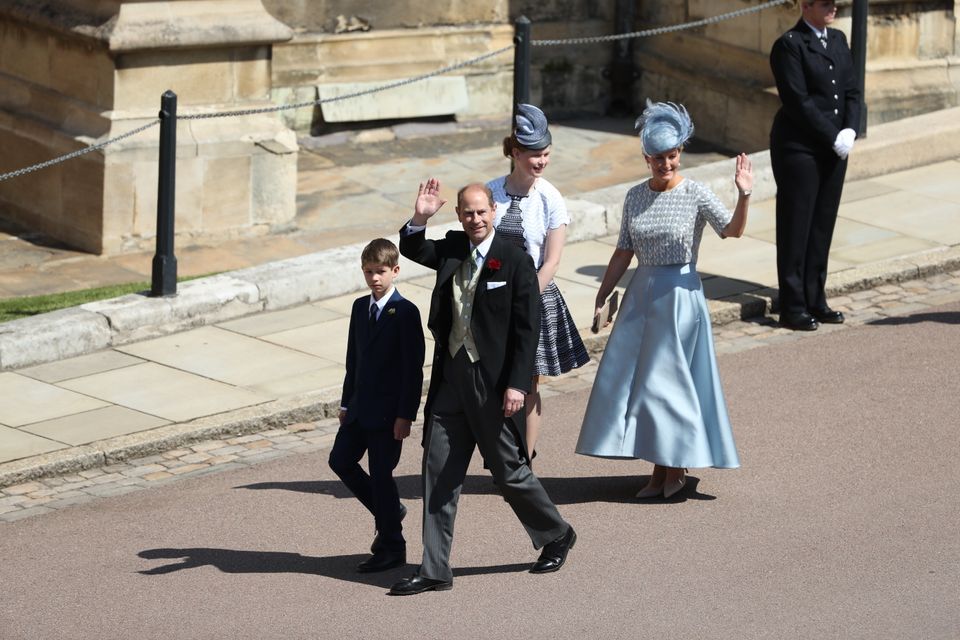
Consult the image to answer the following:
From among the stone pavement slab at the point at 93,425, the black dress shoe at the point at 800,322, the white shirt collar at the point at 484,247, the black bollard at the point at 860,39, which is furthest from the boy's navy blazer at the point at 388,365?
the black bollard at the point at 860,39

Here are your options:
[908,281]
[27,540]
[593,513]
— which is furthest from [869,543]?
[908,281]

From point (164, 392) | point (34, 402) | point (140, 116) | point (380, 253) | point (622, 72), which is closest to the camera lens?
point (380, 253)

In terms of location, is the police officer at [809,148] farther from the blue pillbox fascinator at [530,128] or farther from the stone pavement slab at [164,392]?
the stone pavement slab at [164,392]

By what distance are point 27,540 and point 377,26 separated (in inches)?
357

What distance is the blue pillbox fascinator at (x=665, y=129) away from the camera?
823 cm

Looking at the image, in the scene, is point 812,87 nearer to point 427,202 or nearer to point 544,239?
point 544,239

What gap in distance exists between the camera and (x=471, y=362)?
7.30m

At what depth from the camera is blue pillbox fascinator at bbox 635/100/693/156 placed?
27.0ft

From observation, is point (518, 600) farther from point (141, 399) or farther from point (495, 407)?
point (141, 399)

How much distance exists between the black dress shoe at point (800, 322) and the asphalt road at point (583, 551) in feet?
4.57

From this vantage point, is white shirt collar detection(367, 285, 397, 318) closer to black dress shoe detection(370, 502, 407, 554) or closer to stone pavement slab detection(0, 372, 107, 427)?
black dress shoe detection(370, 502, 407, 554)

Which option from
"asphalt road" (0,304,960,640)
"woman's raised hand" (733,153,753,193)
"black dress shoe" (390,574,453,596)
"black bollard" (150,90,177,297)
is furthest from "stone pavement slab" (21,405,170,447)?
"woman's raised hand" (733,153,753,193)

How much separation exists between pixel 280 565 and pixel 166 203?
12.4ft

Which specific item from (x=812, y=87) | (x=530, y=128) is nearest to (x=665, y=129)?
(x=530, y=128)
